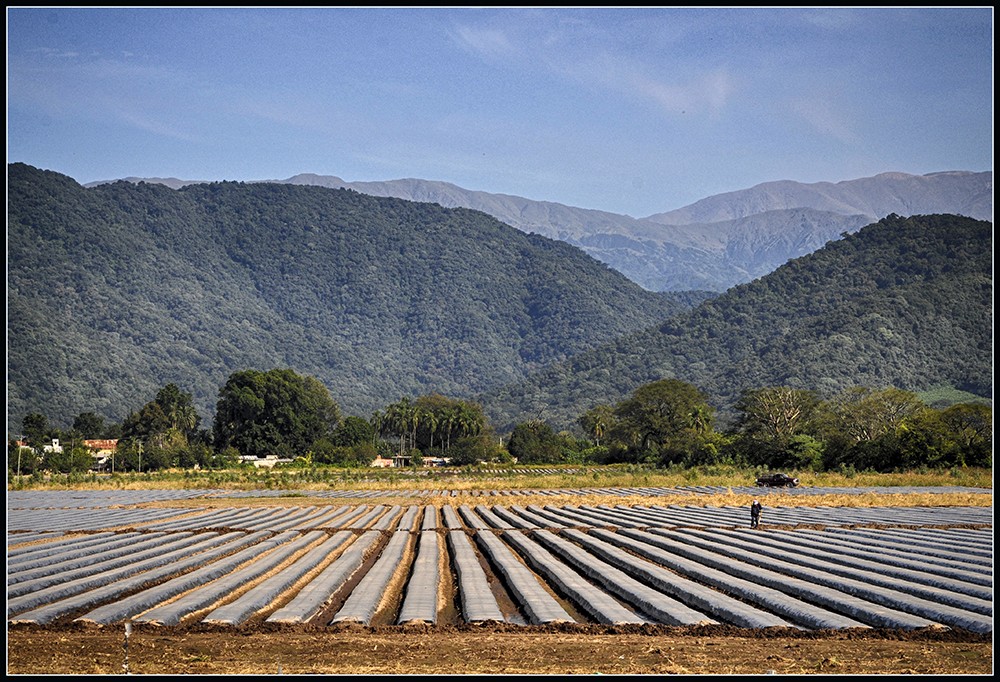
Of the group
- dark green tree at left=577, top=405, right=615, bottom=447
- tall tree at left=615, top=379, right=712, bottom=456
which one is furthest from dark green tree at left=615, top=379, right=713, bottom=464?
dark green tree at left=577, top=405, right=615, bottom=447

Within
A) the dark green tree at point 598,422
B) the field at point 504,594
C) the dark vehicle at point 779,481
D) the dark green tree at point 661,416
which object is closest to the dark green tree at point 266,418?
the dark green tree at point 598,422

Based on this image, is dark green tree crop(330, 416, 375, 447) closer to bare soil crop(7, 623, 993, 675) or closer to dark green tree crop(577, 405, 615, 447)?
dark green tree crop(577, 405, 615, 447)

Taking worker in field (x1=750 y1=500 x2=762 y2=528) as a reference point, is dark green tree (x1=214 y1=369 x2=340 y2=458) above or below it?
above

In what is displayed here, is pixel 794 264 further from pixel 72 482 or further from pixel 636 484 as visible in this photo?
pixel 72 482

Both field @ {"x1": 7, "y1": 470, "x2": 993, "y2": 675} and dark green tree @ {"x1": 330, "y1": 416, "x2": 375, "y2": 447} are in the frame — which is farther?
dark green tree @ {"x1": 330, "y1": 416, "x2": 375, "y2": 447}

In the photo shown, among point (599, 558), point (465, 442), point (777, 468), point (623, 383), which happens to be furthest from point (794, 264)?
point (599, 558)

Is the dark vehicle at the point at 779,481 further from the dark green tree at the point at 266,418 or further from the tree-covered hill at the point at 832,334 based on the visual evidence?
the dark green tree at the point at 266,418

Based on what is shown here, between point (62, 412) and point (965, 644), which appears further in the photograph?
point (62, 412)

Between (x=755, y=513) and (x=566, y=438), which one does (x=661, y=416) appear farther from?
(x=755, y=513)

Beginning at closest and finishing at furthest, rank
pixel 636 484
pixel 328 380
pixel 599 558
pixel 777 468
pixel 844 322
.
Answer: pixel 599 558
pixel 636 484
pixel 777 468
pixel 844 322
pixel 328 380
